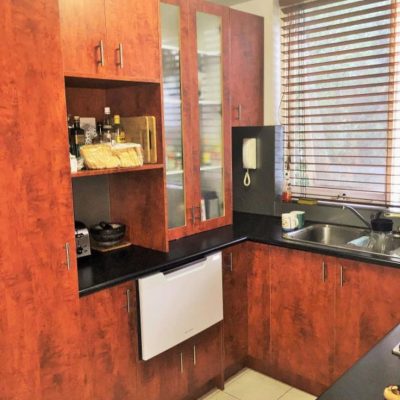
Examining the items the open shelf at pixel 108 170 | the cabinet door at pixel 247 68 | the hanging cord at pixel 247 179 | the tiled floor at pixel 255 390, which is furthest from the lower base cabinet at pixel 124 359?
the cabinet door at pixel 247 68

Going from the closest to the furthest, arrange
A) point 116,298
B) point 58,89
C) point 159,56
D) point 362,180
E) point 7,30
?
point 7,30 → point 58,89 → point 116,298 → point 159,56 → point 362,180

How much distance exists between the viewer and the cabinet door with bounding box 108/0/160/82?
2.12 metres

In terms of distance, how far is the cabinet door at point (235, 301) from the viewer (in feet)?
8.82

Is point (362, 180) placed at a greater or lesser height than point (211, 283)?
greater

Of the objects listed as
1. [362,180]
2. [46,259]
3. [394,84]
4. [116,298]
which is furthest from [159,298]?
[394,84]

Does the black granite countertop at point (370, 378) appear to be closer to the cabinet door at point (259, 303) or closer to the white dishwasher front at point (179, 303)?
the white dishwasher front at point (179, 303)

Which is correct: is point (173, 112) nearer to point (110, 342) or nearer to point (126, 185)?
point (126, 185)

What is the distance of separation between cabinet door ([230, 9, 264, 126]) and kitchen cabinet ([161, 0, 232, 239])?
0.42ft

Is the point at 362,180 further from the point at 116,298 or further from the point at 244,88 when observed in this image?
the point at 116,298

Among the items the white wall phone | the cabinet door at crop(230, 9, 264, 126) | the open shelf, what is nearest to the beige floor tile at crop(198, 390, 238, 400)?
the open shelf

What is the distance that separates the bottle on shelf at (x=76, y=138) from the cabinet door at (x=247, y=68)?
1166mm

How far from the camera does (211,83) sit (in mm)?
2809

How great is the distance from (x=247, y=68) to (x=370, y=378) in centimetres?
233

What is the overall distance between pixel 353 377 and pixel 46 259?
1183 mm
